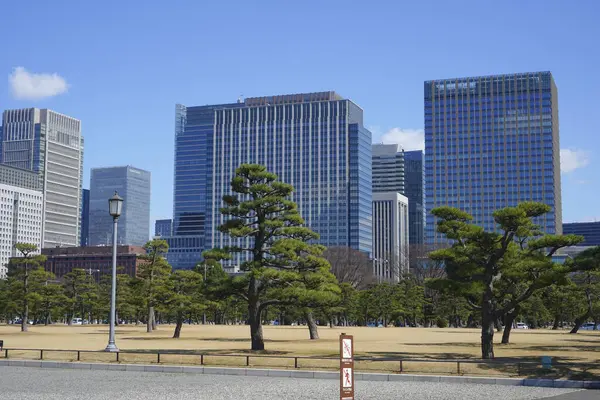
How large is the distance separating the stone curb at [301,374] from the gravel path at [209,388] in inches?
30.4

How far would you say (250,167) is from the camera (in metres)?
36.7

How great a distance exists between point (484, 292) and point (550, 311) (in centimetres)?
5729

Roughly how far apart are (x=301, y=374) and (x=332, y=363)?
9.26 feet

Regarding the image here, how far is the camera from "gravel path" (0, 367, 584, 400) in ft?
64.2

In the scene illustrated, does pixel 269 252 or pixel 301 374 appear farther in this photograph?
pixel 269 252

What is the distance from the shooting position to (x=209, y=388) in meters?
21.4

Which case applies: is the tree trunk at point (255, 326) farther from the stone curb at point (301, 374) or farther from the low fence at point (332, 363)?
the stone curb at point (301, 374)

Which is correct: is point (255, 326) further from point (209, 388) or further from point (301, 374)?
point (209, 388)

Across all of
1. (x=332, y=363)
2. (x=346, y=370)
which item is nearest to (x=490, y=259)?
(x=332, y=363)

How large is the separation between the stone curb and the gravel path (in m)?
0.77

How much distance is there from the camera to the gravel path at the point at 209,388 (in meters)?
19.6

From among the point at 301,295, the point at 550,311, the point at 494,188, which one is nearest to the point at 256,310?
the point at 301,295

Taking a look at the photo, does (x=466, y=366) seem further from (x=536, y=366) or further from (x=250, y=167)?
(x=250, y=167)

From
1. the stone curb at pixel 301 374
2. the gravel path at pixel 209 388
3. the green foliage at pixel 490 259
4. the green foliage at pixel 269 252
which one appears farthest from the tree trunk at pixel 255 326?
the gravel path at pixel 209 388
